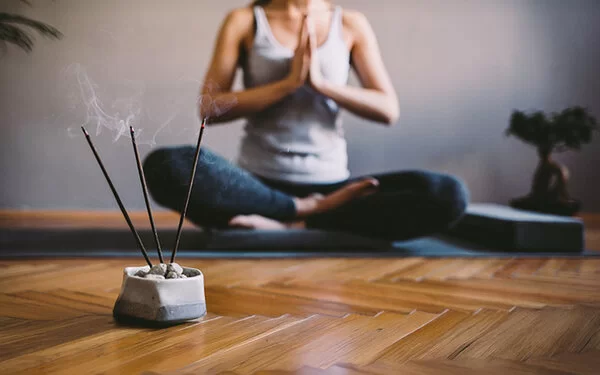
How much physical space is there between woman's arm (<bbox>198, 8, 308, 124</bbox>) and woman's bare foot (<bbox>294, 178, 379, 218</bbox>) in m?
0.28

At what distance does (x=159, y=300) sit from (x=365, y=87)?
1.18m

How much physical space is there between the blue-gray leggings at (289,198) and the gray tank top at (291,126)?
0.04 metres

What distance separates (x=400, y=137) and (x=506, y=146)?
0.50 m

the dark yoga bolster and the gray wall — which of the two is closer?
the dark yoga bolster

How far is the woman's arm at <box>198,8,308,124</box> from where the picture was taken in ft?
4.74

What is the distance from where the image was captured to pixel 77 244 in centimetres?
149

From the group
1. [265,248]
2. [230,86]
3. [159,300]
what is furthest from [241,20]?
[159,300]

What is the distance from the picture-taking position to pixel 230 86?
164 centimetres

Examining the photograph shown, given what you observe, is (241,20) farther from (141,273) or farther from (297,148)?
(141,273)

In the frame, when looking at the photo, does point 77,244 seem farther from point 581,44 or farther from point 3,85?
point 581,44

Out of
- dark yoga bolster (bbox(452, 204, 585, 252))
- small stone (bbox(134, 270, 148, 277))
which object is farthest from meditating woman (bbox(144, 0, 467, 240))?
small stone (bbox(134, 270, 148, 277))

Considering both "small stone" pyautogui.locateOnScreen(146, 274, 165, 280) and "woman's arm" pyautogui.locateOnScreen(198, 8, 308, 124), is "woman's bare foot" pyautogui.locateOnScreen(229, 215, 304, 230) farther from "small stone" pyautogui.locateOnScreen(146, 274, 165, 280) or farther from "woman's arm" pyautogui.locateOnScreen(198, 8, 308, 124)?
"small stone" pyautogui.locateOnScreen(146, 274, 165, 280)

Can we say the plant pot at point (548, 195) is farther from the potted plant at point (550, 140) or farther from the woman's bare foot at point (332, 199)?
the woman's bare foot at point (332, 199)

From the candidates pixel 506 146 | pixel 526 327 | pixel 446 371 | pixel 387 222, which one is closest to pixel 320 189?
pixel 387 222
